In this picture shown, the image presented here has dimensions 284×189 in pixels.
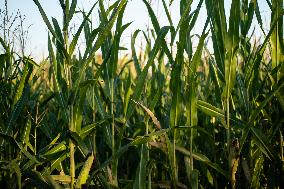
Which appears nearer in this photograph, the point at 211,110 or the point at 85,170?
the point at 85,170

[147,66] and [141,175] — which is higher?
[147,66]

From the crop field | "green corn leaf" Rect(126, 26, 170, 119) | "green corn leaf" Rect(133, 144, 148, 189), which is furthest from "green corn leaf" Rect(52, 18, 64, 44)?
"green corn leaf" Rect(133, 144, 148, 189)

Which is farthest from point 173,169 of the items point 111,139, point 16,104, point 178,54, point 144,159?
point 16,104

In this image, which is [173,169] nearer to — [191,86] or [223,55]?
[191,86]

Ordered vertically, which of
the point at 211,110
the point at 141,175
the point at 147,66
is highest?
the point at 147,66

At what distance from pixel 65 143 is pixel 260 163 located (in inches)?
21.0

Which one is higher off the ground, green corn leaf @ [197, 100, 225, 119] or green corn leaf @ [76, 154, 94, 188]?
green corn leaf @ [197, 100, 225, 119]

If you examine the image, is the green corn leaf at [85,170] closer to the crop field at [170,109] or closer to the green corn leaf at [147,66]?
the crop field at [170,109]

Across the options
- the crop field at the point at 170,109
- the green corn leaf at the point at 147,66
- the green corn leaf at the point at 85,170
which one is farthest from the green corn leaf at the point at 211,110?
the green corn leaf at the point at 85,170

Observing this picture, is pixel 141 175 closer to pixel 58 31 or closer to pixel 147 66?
pixel 147 66

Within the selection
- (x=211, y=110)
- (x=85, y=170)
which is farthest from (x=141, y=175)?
(x=211, y=110)

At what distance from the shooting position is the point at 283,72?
2.82 feet

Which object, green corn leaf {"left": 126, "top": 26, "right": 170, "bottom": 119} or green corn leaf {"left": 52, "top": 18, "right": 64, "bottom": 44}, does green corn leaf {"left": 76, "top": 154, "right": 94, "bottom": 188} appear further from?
green corn leaf {"left": 52, "top": 18, "right": 64, "bottom": 44}

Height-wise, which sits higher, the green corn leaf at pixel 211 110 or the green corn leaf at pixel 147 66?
the green corn leaf at pixel 147 66
